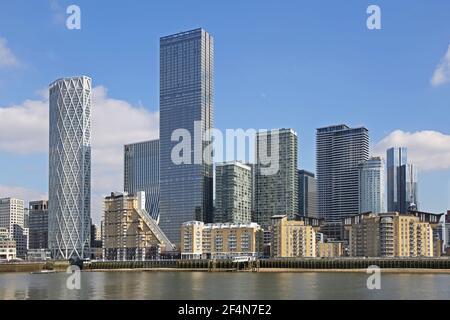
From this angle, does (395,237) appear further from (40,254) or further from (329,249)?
(40,254)

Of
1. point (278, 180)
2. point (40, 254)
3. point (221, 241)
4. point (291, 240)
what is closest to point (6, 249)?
point (40, 254)

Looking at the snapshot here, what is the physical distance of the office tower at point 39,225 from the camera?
16812 cm

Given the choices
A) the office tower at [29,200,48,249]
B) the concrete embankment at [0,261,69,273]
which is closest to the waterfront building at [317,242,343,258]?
the concrete embankment at [0,261,69,273]

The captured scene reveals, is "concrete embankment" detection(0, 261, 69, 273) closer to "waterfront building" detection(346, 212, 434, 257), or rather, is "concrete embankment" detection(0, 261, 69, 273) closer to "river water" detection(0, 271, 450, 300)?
"waterfront building" detection(346, 212, 434, 257)

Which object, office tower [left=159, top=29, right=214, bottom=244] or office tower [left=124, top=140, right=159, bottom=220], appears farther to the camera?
office tower [left=124, top=140, right=159, bottom=220]

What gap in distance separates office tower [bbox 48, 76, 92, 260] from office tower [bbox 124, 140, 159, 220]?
2202cm

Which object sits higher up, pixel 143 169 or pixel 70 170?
pixel 143 169

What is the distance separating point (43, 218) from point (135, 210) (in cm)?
5025

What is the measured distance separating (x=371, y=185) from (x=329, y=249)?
1504 inches

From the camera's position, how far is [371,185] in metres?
150

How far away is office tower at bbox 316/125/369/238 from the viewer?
15725 centimetres

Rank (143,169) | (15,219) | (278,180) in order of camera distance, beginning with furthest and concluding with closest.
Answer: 1. (15,219)
2. (143,169)
3. (278,180)
